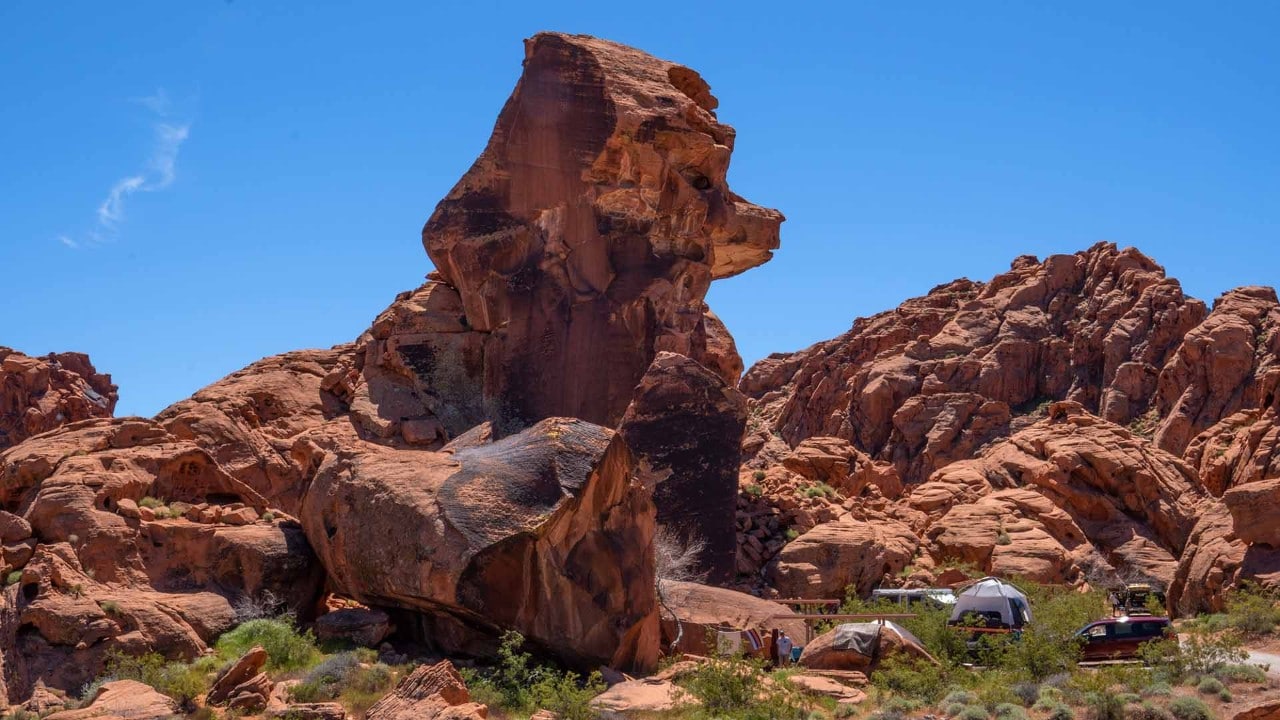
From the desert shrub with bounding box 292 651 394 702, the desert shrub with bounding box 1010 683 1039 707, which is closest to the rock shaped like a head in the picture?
the desert shrub with bounding box 292 651 394 702

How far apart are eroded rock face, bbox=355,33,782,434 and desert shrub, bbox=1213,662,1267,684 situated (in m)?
20.6

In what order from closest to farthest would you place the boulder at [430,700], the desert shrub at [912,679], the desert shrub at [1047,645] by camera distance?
the boulder at [430,700], the desert shrub at [912,679], the desert shrub at [1047,645]

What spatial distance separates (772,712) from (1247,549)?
12.8 metres

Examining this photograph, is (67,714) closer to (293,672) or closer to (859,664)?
(293,672)

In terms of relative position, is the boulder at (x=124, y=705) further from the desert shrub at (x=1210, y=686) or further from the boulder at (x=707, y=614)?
the desert shrub at (x=1210, y=686)

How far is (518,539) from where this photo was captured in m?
19.8

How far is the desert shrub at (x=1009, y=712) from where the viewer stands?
17.2 metres

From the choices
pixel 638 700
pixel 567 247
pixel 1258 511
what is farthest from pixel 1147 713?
pixel 567 247

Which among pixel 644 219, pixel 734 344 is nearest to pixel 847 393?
pixel 734 344

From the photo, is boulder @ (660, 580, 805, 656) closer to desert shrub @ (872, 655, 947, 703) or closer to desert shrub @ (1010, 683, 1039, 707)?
desert shrub @ (872, 655, 947, 703)

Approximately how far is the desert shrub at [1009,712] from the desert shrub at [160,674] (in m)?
11.6

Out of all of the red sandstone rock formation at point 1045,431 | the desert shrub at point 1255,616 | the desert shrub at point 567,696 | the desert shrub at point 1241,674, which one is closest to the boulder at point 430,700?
the desert shrub at point 567,696

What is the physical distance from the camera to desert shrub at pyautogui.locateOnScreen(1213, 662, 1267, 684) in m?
18.5

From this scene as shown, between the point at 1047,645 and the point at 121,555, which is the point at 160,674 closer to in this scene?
the point at 121,555
